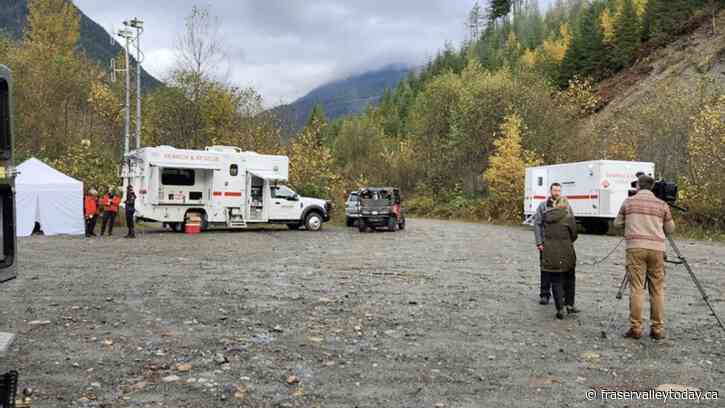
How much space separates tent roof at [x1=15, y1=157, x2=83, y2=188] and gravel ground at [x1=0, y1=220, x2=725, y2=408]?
10.1 metres

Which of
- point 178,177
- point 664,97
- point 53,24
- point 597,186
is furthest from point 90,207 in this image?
point 53,24

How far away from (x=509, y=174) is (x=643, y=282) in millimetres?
27649

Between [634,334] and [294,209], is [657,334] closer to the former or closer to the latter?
[634,334]

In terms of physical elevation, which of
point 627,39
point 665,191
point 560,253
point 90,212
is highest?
point 627,39

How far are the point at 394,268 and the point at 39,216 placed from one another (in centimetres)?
1519

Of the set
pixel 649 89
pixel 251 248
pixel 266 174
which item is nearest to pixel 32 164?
pixel 266 174

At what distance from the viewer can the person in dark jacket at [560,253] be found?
26.0ft

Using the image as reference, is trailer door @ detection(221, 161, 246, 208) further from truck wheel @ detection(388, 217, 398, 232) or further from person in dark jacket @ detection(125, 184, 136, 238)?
truck wheel @ detection(388, 217, 398, 232)

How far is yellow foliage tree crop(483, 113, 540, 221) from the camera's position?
3350 cm

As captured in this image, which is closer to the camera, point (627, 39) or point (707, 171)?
point (707, 171)

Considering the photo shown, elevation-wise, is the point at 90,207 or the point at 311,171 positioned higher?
the point at 311,171

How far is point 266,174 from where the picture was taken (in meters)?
23.3

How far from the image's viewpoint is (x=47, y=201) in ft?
70.2

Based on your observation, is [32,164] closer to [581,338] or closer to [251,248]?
[251,248]
